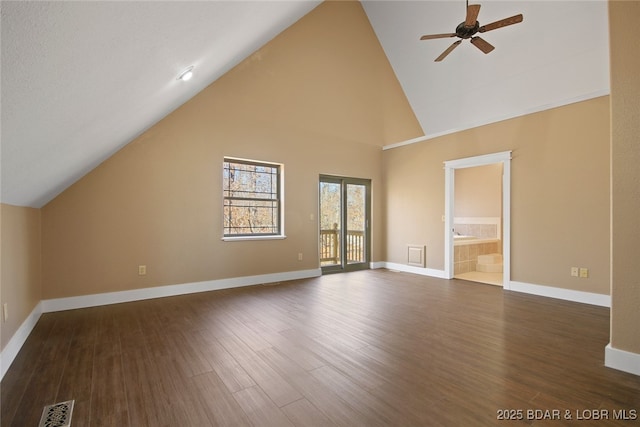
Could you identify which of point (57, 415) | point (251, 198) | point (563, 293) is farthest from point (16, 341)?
point (563, 293)

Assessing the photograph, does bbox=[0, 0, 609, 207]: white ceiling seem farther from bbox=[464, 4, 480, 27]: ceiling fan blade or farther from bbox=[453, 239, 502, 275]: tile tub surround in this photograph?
bbox=[453, 239, 502, 275]: tile tub surround

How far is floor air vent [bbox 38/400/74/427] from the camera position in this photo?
1646 millimetres

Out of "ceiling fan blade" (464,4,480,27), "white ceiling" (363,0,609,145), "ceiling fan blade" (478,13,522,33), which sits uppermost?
"white ceiling" (363,0,609,145)

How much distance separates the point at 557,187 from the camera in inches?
166

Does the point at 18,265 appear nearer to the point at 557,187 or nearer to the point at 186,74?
the point at 186,74

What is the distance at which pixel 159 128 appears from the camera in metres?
4.27

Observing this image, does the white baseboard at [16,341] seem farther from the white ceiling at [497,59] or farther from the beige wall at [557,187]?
the white ceiling at [497,59]

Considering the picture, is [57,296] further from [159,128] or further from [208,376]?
[208,376]

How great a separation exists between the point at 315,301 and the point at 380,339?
1.44 meters

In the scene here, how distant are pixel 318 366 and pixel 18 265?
9.34 ft

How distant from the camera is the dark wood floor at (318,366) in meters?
1.75

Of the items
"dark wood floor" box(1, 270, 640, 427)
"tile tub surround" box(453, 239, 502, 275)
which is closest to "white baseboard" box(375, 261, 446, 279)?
"tile tub surround" box(453, 239, 502, 275)

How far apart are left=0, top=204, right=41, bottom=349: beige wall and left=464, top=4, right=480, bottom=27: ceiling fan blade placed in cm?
478

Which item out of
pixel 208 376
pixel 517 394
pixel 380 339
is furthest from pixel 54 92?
pixel 517 394
